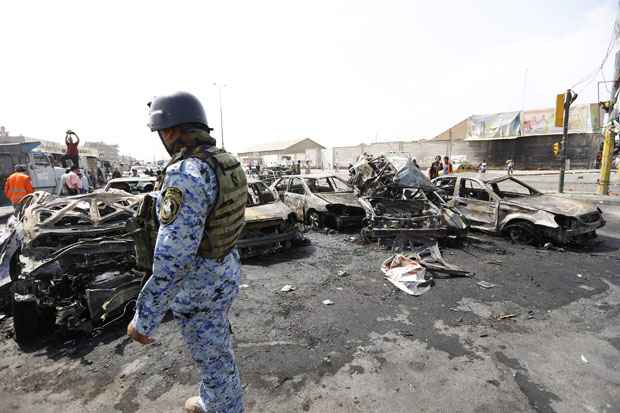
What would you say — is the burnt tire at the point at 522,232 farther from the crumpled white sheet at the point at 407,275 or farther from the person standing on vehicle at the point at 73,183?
the person standing on vehicle at the point at 73,183

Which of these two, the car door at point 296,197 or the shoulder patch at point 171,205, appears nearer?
the shoulder patch at point 171,205

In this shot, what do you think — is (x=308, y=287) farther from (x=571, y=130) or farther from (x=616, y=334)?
(x=571, y=130)

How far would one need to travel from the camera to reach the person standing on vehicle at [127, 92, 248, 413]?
4.69ft

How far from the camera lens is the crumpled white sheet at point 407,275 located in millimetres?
4418

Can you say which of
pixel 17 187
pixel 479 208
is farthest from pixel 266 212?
pixel 17 187

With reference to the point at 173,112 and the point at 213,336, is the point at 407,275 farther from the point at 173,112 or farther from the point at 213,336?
the point at 173,112

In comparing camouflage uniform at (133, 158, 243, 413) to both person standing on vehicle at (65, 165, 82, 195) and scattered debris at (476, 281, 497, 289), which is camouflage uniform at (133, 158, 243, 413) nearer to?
scattered debris at (476, 281, 497, 289)

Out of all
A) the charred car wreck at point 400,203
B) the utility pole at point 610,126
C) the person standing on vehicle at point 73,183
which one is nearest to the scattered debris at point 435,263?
the charred car wreck at point 400,203

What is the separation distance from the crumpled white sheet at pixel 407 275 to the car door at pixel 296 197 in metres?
3.52

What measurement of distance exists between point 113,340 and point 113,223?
1422 millimetres

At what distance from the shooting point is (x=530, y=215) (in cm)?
612

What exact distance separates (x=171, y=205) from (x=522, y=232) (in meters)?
6.92

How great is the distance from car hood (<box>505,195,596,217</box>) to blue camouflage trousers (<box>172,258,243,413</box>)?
6443mm

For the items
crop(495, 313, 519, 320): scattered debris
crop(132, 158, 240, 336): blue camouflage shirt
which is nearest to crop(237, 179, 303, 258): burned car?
crop(495, 313, 519, 320): scattered debris
